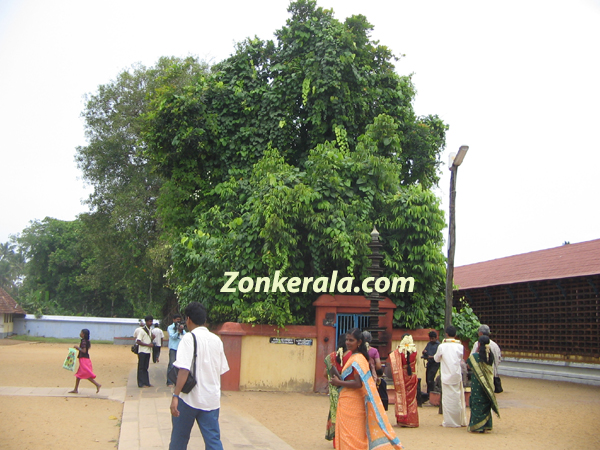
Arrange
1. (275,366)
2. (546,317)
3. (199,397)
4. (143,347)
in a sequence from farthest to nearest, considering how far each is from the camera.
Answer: (546,317) → (275,366) → (143,347) → (199,397)

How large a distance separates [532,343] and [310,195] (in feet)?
32.4

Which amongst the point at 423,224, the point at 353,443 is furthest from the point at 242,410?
the point at 423,224

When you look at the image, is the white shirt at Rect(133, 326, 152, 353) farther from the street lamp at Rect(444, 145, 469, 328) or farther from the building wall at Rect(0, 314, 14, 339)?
the building wall at Rect(0, 314, 14, 339)

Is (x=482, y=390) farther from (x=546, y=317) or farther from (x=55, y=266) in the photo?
(x=55, y=266)

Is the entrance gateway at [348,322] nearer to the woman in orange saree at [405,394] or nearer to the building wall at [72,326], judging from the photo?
the woman in orange saree at [405,394]

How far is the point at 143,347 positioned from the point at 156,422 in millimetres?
4535

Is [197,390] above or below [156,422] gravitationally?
above

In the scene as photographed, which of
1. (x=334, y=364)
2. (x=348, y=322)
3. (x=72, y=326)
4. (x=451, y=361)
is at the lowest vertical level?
(x=72, y=326)

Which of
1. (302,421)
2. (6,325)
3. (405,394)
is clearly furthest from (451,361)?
(6,325)

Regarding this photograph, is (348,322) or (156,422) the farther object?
(348,322)

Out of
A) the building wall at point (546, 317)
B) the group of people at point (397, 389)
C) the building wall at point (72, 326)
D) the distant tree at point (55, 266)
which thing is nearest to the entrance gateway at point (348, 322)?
the group of people at point (397, 389)

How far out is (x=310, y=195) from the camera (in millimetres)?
13195

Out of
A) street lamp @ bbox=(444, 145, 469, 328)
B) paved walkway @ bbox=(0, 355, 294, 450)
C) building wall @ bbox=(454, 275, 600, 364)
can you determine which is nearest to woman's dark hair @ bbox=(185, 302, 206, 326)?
paved walkway @ bbox=(0, 355, 294, 450)

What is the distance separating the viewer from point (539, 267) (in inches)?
736
